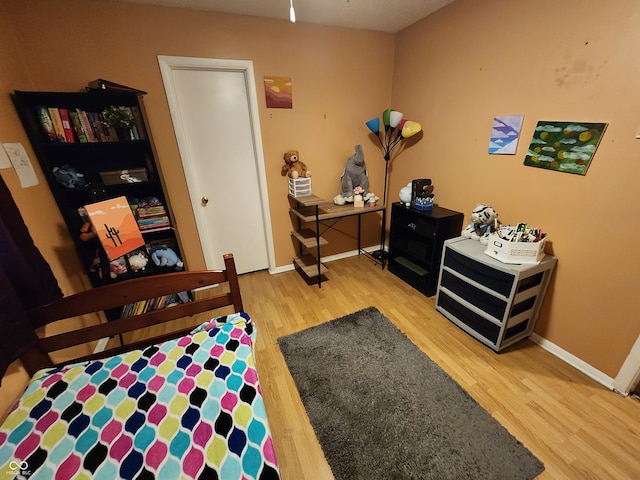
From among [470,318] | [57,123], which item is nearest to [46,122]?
[57,123]

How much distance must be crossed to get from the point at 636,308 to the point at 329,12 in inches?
114

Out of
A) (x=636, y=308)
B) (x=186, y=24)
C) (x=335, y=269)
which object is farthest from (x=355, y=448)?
(x=186, y=24)

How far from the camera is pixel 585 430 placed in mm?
1340

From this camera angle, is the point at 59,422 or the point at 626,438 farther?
the point at 626,438

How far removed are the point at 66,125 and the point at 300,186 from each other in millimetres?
1751

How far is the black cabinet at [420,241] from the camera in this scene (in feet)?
7.51

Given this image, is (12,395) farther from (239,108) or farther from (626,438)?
(626,438)

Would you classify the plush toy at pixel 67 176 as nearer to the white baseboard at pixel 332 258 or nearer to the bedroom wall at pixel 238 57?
the bedroom wall at pixel 238 57

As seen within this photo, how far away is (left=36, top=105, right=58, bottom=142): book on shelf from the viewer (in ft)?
5.30

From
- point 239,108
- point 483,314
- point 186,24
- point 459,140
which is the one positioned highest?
point 186,24

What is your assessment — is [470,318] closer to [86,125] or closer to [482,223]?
[482,223]

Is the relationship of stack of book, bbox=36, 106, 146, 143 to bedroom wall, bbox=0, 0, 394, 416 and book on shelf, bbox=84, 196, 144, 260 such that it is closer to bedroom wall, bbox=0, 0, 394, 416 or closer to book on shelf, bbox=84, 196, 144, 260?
bedroom wall, bbox=0, 0, 394, 416

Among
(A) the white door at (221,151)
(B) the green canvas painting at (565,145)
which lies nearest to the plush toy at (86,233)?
(A) the white door at (221,151)

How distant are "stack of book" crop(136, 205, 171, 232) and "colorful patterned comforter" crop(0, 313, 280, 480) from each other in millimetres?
1184
